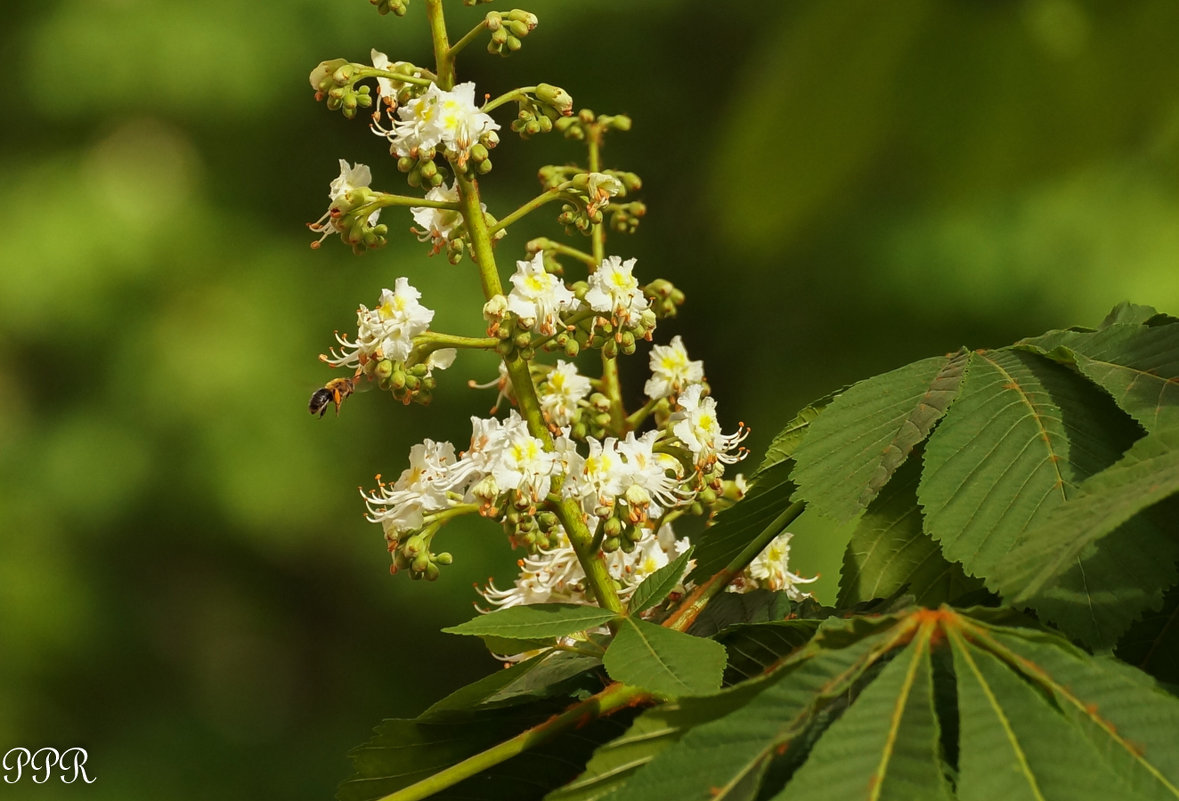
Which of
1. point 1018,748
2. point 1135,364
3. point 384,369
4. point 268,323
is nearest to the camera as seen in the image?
point 1018,748

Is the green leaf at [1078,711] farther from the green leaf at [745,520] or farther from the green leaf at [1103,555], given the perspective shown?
the green leaf at [745,520]

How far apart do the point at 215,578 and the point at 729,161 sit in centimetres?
294

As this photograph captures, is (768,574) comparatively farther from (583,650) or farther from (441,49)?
(441,49)

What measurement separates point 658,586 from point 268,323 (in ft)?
7.51

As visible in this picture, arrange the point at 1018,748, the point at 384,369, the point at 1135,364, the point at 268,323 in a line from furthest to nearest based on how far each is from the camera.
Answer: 1. the point at 268,323
2. the point at 384,369
3. the point at 1135,364
4. the point at 1018,748

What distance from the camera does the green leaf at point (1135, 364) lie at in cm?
35

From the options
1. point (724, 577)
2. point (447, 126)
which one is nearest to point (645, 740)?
point (724, 577)

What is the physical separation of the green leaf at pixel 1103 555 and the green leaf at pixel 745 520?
→ 11 centimetres

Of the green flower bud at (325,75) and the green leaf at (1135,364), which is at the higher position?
the green flower bud at (325,75)

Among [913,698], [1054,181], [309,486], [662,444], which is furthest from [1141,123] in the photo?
[309,486]

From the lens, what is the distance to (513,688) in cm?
41

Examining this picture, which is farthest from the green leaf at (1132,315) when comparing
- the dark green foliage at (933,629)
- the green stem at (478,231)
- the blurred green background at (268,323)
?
the blurred green background at (268,323)

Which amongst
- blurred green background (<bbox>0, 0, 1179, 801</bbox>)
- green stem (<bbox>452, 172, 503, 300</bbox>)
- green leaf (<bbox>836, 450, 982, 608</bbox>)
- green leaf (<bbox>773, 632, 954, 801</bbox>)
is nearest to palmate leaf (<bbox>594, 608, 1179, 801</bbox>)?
green leaf (<bbox>773, 632, 954, 801</bbox>)

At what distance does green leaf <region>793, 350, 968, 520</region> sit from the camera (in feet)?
1.19
